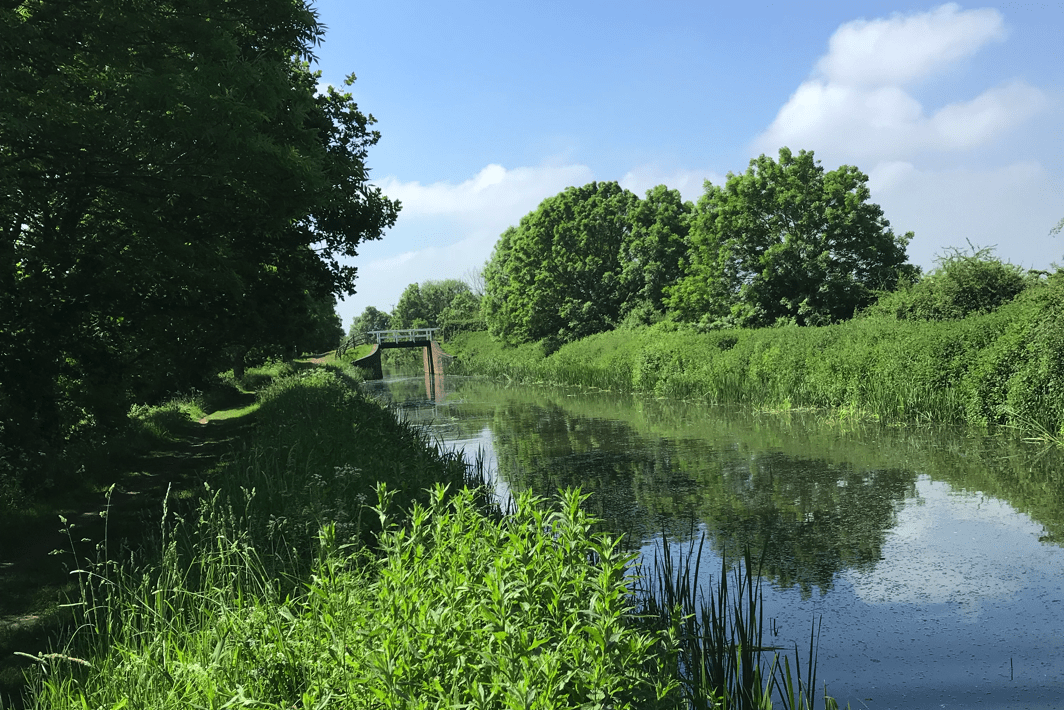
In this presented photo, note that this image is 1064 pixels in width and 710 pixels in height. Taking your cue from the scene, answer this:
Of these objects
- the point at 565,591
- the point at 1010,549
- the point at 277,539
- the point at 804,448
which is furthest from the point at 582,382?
the point at 565,591

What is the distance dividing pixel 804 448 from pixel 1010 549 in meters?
6.41

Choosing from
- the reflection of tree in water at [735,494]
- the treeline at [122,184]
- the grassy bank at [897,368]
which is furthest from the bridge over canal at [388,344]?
the treeline at [122,184]

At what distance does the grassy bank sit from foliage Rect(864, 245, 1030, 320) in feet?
5.90

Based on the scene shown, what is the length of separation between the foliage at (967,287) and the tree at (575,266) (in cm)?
2726

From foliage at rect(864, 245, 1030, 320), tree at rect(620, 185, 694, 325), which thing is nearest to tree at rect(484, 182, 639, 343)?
tree at rect(620, 185, 694, 325)

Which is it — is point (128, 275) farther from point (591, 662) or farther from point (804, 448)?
point (804, 448)

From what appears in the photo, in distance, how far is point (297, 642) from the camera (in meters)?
3.72

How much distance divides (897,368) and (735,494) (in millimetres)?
7746

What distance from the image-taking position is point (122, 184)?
34.0 feet

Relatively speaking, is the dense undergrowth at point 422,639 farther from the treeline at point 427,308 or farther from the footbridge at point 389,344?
the treeline at point 427,308

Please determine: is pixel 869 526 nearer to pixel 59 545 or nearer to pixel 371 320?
Answer: pixel 59 545

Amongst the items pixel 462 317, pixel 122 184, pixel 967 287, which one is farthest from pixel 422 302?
pixel 122 184

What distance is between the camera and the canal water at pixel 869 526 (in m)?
5.93

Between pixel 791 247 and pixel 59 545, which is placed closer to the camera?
pixel 59 545
